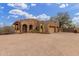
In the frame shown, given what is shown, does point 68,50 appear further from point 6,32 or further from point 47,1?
point 6,32

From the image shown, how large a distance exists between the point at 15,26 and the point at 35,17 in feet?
0.73

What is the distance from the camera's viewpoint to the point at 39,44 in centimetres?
181

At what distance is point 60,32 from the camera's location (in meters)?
1.83

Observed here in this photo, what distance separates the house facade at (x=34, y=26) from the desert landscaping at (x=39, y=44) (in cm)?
4

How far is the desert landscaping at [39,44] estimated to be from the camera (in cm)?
178

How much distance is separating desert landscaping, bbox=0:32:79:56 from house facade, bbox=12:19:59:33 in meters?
0.04

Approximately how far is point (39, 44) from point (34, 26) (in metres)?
0.19

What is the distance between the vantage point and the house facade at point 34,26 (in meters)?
1.81

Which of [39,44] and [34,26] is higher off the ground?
[34,26]

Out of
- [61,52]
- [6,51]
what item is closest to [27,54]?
[6,51]

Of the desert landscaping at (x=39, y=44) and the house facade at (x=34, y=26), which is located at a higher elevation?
the house facade at (x=34, y=26)

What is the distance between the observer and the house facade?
71.1 inches

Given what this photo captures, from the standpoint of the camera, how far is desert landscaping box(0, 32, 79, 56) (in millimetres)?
1783

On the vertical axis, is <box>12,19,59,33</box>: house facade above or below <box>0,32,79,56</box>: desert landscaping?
above
